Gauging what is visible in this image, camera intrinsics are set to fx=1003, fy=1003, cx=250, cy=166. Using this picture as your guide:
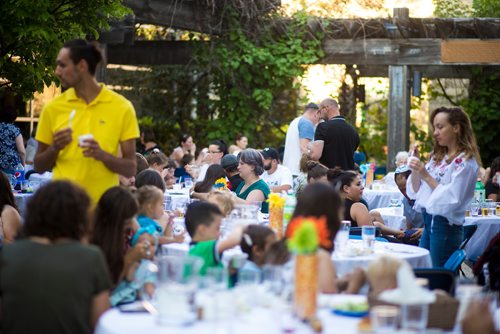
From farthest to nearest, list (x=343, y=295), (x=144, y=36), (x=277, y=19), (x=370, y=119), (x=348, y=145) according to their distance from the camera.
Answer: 1. (x=370, y=119)
2. (x=144, y=36)
3. (x=277, y=19)
4. (x=348, y=145)
5. (x=343, y=295)

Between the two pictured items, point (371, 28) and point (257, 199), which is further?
point (371, 28)

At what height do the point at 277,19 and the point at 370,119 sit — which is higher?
the point at 277,19

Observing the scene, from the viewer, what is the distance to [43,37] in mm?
8930

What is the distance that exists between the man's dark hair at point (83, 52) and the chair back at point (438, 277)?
2.07 m

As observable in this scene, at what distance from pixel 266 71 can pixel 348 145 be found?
6.04m

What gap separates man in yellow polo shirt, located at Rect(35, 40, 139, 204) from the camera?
17.9ft

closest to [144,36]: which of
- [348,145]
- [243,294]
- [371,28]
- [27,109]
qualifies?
[27,109]

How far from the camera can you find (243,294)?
157 inches

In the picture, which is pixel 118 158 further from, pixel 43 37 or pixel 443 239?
pixel 43 37

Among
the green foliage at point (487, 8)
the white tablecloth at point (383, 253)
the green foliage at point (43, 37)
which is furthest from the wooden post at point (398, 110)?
the white tablecloth at point (383, 253)

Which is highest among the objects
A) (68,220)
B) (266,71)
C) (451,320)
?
(266,71)

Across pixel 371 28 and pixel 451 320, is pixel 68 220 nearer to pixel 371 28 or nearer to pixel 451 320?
pixel 451 320

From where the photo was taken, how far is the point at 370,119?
21734mm

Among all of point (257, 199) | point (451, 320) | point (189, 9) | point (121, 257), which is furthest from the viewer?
point (189, 9)
